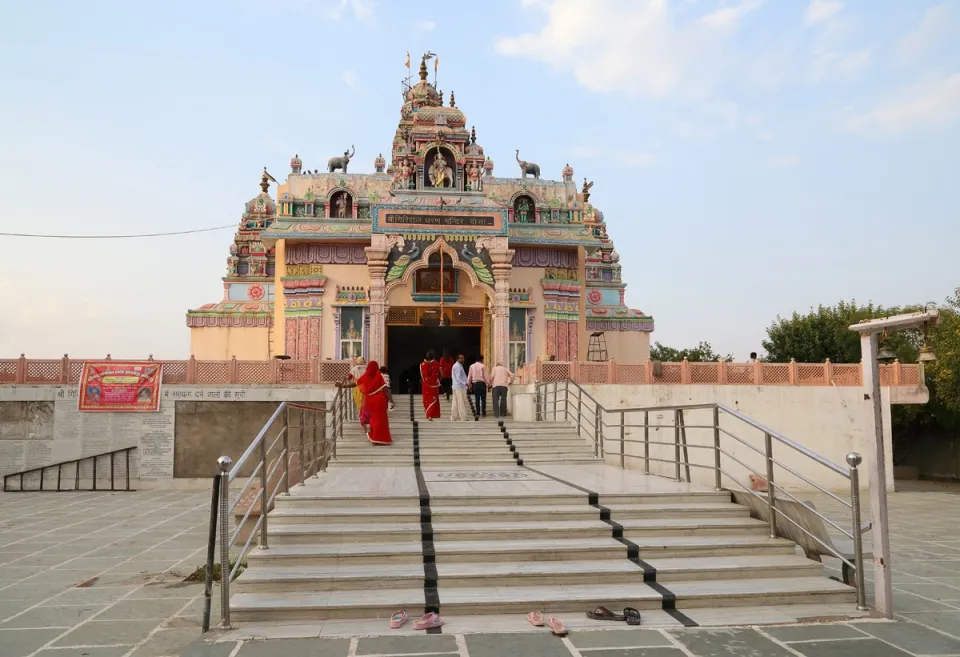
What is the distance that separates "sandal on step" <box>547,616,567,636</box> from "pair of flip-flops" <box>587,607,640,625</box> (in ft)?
0.91

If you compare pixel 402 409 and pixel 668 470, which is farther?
pixel 668 470

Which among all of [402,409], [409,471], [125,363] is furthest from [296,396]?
[409,471]

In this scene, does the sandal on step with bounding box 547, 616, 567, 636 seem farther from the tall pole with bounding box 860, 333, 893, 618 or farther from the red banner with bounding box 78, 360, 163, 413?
the red banner with bounding box 78, 360, 163, 413

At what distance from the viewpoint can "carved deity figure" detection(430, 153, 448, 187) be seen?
74.6 feet

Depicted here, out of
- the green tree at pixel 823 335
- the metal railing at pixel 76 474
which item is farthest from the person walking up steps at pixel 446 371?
the green tree at pixel 823 335

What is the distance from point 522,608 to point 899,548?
613 centimetres

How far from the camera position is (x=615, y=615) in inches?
210

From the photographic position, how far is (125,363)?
17.9 m

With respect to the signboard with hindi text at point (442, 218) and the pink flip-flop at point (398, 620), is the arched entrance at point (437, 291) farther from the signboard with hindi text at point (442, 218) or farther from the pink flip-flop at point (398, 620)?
the pink flip-flop at point (398, 620)

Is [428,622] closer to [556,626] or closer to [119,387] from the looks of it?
[556,626]

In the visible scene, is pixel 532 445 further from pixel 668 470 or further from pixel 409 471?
pixel 668 470

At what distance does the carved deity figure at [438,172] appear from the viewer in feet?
74.6

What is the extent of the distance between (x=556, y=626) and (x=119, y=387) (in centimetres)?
1571

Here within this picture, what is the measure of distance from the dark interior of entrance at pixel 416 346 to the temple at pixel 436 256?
13.8 feet
